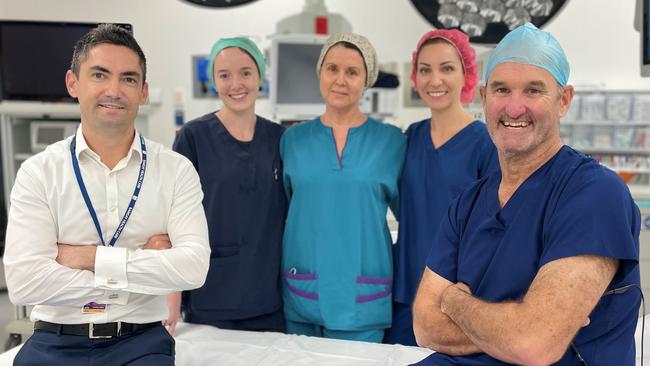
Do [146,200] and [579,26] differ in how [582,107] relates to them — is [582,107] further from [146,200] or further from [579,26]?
[146,200]

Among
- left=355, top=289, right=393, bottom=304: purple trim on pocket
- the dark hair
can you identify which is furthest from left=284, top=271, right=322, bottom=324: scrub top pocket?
the dark hair

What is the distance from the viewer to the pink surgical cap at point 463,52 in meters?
1.97

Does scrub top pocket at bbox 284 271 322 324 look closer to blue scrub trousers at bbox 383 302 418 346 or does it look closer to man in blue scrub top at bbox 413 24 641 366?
blue scrub trousers at bbox 383 302 418 346

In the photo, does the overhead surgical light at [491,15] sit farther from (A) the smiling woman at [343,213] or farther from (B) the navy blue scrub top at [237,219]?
(B) the navy blue scrub top at [237,219]

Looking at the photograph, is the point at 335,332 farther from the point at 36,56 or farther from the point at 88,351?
the point at 36,56

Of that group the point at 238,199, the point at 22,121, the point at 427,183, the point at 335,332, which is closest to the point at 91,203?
the point at 238,199

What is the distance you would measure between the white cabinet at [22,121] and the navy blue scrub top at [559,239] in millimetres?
3019

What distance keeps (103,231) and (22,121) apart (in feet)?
9.61

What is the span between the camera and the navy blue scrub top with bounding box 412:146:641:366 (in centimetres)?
113

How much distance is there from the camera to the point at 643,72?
7.32 feet

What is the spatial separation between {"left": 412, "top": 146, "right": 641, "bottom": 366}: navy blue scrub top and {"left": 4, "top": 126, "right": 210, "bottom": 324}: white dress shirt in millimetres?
732

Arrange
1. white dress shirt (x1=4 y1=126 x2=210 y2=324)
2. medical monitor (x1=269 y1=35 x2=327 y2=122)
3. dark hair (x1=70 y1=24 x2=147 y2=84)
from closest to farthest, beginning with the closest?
white dress shirt (x1=4 y1=126 x2=210 y2=324), dark hair (x1=70 y1=24 x2=147 y2=84), medical monitor (x1=269 y1=35 x2=327 y2=122)

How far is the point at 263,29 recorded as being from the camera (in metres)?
6.12

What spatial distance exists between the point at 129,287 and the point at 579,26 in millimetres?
5654
